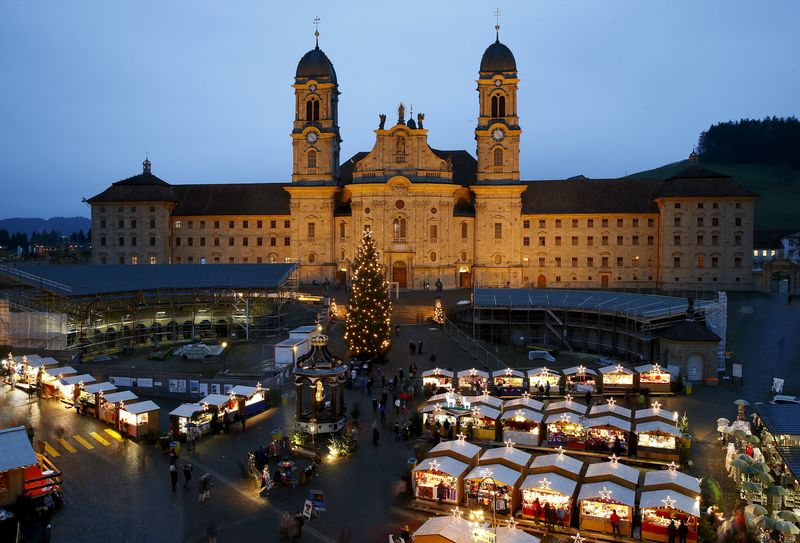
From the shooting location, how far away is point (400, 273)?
67.4 m

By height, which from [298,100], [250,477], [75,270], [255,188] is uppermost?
[298,100]

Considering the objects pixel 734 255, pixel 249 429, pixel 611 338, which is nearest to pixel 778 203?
pixel 734 255

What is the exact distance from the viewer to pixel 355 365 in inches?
1571

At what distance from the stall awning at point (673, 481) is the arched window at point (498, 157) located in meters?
50.3

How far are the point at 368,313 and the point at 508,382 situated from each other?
10290 mm

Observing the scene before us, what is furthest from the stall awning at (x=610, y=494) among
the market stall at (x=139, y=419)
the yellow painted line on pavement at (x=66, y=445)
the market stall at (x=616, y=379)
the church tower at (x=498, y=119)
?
the church tower at (x=498, y=119)

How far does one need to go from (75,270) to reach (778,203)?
121494mm

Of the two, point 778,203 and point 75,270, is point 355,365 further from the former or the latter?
point 778,203

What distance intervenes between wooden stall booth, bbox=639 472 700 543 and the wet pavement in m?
3.72

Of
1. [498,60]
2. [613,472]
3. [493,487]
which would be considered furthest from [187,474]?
[498,60]

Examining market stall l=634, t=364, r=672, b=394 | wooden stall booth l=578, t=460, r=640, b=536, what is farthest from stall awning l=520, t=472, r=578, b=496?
market stall l=634, t=364, r=672, b=394

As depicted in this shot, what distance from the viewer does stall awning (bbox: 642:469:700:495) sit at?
20.4 metres

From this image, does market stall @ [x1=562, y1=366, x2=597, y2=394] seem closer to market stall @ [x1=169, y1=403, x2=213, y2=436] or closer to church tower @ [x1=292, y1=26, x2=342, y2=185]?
market stall @ [x1=169, y1=403, x2=213, y2=436]

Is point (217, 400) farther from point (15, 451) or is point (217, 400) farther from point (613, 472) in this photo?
point (613, 472)
